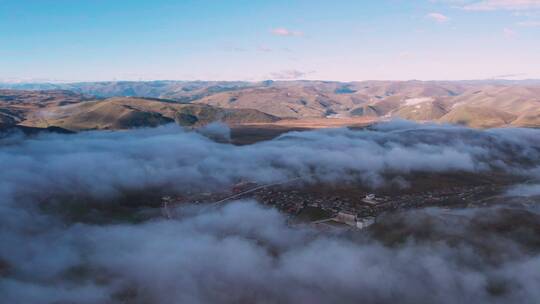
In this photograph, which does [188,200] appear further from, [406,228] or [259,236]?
[406,228]

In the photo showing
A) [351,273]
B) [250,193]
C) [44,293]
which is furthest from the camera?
[250,193]

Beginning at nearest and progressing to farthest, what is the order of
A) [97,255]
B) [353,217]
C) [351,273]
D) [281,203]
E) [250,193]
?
1. [351,273]
2. [97,255]
3. [353,217]
4. [281,203]
5. [250,193]

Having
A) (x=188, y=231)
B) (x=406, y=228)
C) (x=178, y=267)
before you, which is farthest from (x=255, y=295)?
(x=406, y=228)

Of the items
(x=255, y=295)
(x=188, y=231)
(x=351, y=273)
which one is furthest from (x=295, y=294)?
(x=188, y=231)

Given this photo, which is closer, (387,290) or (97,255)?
(387,290)

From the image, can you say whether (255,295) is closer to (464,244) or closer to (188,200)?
(464,244)

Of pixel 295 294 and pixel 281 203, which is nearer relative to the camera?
pixel 295 294

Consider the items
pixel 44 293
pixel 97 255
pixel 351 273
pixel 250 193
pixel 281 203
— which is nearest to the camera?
pixel 44 293
